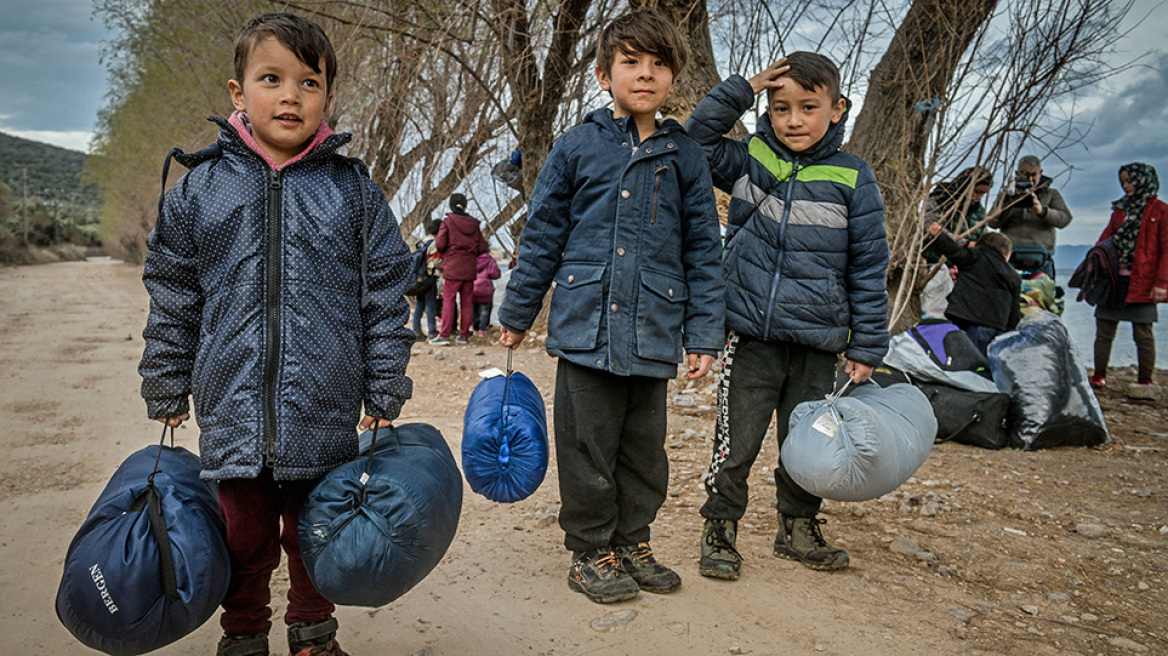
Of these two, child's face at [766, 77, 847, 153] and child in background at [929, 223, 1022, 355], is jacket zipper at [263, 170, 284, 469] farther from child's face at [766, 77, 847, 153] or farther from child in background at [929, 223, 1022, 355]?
child in background at [929, 223, 1022, 355]

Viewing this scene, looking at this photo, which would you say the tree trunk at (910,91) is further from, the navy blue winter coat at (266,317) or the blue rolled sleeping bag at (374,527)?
the blue rolled sleeping bag at (374,527)

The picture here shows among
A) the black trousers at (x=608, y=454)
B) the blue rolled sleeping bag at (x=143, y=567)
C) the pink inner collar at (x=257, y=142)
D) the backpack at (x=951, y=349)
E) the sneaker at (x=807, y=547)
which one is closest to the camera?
the blue rolled sleeping bag at (x=143, y=567)

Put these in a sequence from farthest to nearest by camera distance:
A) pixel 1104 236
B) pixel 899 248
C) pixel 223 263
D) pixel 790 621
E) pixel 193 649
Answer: pixel 1104 236 < pixel 899 248 < pixel 790 621 < pixel 193 649 < pixel 223 263

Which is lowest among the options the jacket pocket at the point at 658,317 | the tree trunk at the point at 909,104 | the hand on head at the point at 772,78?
the jacket pocket at the point at 658,317

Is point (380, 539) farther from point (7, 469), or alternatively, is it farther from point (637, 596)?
point (7, 469)

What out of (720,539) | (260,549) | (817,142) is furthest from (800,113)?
(260,549)

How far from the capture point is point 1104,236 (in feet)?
25.7

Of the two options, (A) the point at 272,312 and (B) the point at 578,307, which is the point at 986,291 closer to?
(B) the point at 578,307

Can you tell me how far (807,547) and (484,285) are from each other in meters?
8.30

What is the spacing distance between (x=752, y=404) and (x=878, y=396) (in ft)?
1.66

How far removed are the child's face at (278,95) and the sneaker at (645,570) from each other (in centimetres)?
185

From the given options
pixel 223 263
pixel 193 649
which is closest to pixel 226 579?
pixel 193 649

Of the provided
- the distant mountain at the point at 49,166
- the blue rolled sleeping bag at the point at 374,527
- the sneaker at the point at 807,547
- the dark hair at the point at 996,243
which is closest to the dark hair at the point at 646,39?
the blue rolled sleeping bag at the point at 374,527

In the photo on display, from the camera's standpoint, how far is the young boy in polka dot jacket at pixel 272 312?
2.14m
